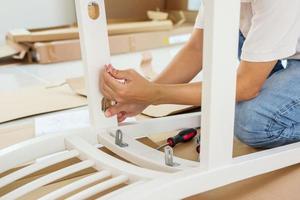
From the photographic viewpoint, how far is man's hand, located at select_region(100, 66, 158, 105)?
687 mm

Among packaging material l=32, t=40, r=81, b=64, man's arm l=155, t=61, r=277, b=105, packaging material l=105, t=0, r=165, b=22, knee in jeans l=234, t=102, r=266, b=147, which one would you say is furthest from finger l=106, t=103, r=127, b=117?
packaging material l=105, t=0, r=165, b=22

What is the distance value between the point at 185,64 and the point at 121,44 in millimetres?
1160

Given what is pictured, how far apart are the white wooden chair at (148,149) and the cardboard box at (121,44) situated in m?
1.16

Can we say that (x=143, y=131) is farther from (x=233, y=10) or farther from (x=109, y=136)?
(x=233, y=10)

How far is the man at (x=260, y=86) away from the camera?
24.9 inches

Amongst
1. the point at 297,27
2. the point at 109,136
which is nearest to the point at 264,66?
the point at 297,27

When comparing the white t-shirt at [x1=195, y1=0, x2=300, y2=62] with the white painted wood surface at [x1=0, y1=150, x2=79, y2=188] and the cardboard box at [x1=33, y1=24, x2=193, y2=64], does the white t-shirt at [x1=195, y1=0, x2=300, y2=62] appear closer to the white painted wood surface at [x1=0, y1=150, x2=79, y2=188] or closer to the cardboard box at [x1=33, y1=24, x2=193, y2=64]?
the white painted wood surface at [x1=0, y1=150, x2=79, y2=188]

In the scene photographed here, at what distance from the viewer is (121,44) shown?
2049 mm

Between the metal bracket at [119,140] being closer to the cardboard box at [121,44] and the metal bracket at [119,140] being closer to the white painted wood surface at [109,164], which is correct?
the white painted wood surface at [109,164]

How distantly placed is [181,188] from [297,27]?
319 mm

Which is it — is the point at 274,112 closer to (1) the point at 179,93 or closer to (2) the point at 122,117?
(1) the point at 179,93

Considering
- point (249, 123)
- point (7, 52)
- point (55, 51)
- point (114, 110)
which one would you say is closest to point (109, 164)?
Answer: point (114, 110)

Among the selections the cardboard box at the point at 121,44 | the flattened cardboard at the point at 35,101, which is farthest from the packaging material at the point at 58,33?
the flattened cardboard at the point at 35,101

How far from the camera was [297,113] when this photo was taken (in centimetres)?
73
